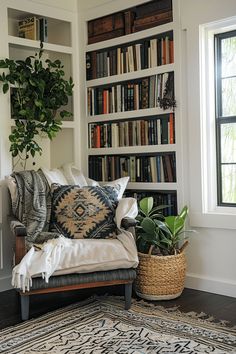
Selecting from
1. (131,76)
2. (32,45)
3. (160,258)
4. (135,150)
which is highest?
(32,45)

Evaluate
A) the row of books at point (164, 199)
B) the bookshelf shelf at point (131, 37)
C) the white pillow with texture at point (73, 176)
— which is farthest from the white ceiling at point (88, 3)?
the row of books at point (164, 199)

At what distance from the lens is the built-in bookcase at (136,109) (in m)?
3.77

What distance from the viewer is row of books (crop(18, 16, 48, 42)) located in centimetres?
409

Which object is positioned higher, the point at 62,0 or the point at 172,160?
the point at 62,0

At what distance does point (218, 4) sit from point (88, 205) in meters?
1.83

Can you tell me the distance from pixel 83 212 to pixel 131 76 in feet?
4.54

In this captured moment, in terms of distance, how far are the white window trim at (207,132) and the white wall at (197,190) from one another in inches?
1.5

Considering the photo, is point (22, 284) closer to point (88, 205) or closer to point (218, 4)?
point (88, 205)

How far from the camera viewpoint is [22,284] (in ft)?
9.39

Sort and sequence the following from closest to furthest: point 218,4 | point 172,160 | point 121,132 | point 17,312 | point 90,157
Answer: point 17,312
point 218,4
point 172,160
point 121,132
point 90,157

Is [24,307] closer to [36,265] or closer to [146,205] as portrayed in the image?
[36,265]

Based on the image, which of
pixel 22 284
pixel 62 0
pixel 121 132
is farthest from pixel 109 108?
pixel 22 284

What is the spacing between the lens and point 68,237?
333 centimetres

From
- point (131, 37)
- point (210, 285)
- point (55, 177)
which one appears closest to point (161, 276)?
point (210, 285)
